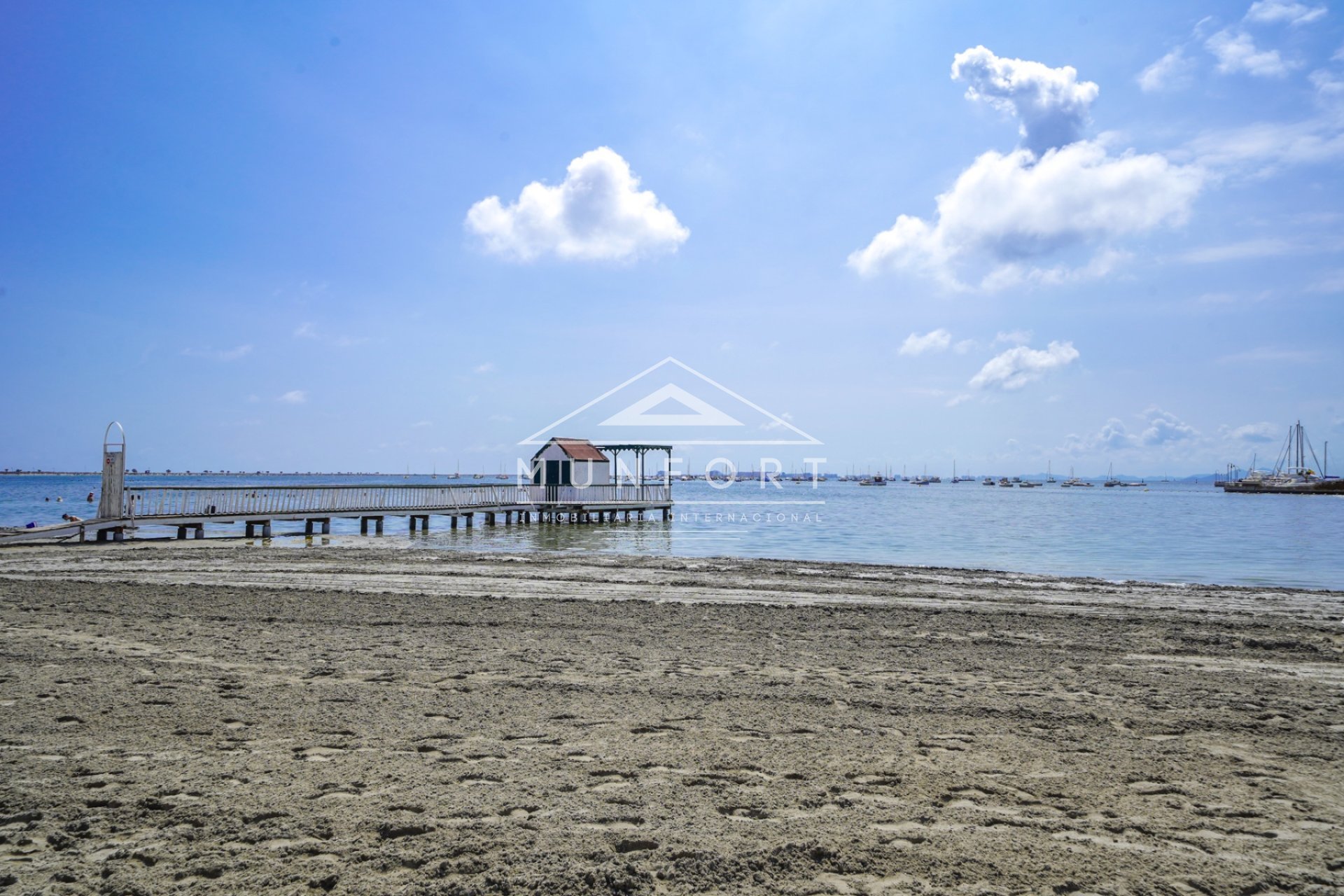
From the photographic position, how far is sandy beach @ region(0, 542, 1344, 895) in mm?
3219

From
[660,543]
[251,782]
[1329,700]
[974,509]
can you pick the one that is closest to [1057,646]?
[1329,700]

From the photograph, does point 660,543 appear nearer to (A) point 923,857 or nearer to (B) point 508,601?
(B) point 508,601

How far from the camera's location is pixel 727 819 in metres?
3.66

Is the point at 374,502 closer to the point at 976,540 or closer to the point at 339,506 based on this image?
the point at 339,506

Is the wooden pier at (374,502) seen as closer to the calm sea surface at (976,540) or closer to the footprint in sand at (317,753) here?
the calm sea surface at (976,540)

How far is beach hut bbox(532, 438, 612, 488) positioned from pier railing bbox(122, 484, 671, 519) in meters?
0.48

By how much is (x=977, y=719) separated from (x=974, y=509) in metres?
60.4

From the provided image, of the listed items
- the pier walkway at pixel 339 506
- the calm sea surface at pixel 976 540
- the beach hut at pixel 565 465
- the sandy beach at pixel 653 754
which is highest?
the beach hut at pixel 565 465

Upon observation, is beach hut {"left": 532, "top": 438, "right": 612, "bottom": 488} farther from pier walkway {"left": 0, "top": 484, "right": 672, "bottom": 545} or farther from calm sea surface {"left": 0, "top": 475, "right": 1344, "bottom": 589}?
calm sea surface {"left": 0, "top": 475, "right": 1344, "bottom": 589}

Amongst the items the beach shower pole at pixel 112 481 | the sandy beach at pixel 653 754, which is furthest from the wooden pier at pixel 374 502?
the sandy beach at pixel 653 754

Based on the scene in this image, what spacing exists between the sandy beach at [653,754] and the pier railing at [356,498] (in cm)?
1444

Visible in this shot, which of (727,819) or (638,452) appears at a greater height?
(638,452)

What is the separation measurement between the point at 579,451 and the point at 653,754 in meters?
32.5

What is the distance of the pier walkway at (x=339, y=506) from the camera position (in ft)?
66.6
